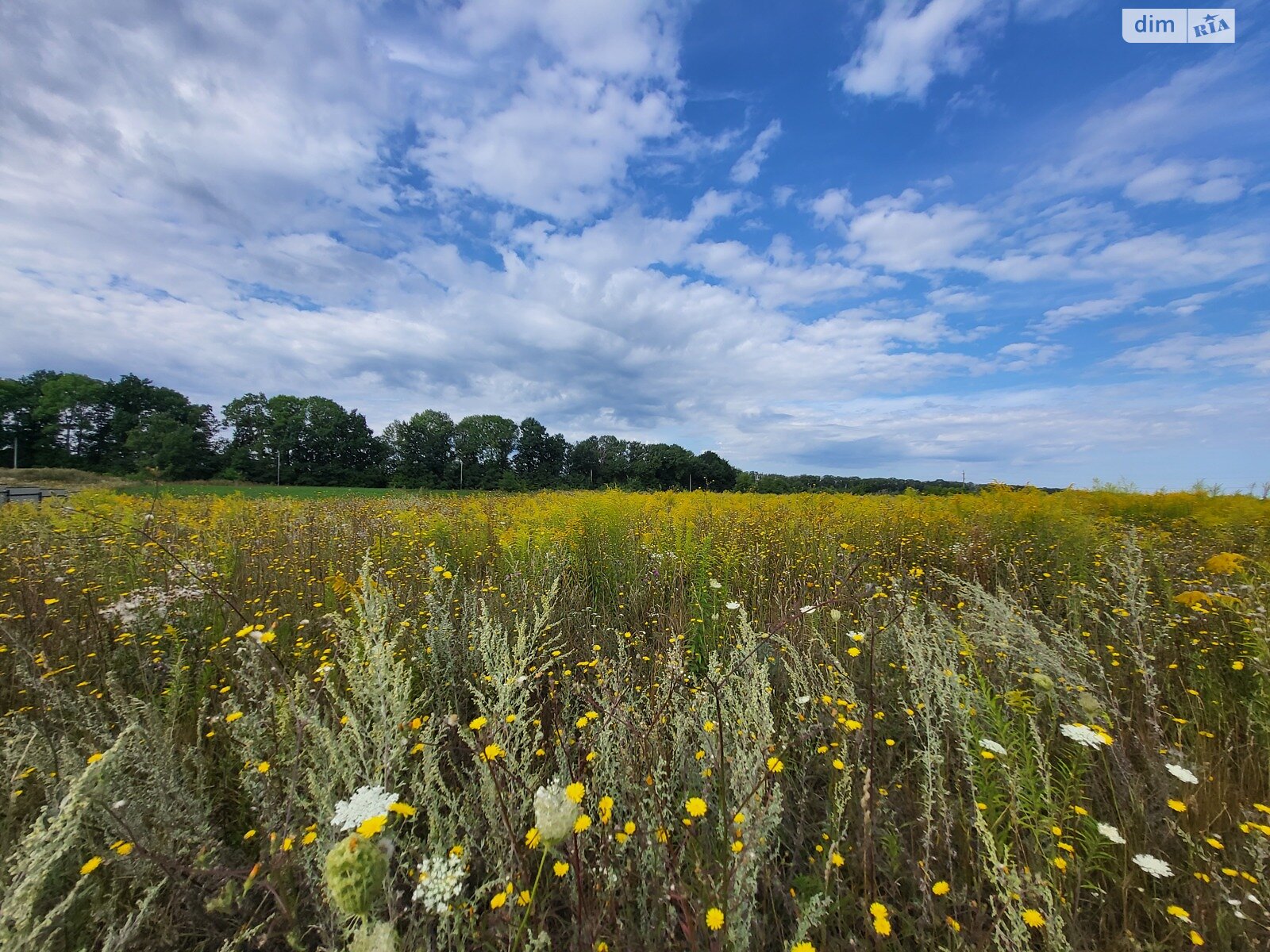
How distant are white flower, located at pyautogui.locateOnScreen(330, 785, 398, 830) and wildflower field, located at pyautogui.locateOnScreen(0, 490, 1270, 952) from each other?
1cm

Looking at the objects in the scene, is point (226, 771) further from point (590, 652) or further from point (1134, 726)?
point (1134, 726)

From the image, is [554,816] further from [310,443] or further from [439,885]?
[310,443]

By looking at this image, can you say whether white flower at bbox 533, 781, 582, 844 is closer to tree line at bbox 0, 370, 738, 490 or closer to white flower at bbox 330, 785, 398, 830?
white flower at bbox 330, 785, 398, 830

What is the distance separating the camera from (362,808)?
1092mm

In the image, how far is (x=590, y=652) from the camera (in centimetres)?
280

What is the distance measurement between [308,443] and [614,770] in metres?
61.0

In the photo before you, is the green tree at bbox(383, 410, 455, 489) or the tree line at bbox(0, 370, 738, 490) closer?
the tree line at bbox(0, 370, 738, 490)

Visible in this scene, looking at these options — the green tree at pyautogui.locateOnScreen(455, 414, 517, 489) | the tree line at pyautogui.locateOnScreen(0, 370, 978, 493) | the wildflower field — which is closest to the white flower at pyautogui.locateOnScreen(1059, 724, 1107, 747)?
the wildflower field

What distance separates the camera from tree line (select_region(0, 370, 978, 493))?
4300cm

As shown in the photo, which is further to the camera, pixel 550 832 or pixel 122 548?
pixel 122 548

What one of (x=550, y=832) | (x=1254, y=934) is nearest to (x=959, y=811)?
(x=1254, y=934)

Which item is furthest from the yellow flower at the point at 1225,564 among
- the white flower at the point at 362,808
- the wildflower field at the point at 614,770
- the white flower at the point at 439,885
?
the white flower at the point at 362,808

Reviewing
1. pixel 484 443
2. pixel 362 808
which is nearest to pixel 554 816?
pixel 362 808

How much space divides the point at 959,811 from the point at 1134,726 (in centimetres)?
121
